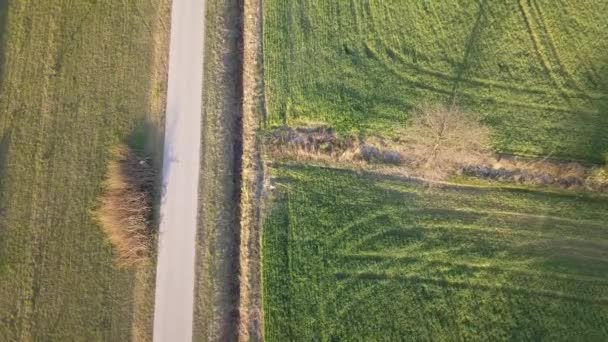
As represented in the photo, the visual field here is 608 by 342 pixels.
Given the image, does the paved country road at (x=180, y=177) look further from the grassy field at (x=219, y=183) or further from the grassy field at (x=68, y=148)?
the grassy field at (x=68, y=148)

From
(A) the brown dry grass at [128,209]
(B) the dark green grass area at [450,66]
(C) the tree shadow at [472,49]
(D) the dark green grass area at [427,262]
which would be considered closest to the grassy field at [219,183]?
(D) the dark green grass area at [427,262]

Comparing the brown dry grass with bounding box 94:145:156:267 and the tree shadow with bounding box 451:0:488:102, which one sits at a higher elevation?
the tree shadow with bounding box 451:0:488:102

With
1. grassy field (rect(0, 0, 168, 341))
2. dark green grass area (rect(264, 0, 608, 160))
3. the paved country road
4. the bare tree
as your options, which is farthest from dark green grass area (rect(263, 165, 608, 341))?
grassy field (rect(0, 0, 168, 341))

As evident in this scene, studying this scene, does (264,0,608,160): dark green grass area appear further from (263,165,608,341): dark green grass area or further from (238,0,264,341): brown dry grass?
(263,165,608,341): dark green grass area

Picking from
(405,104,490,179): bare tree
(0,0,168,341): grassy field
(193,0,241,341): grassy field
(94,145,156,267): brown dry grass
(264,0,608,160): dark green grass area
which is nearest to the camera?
(0,0,168,341): grassy field

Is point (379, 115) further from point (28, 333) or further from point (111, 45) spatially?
point (28, 333)
